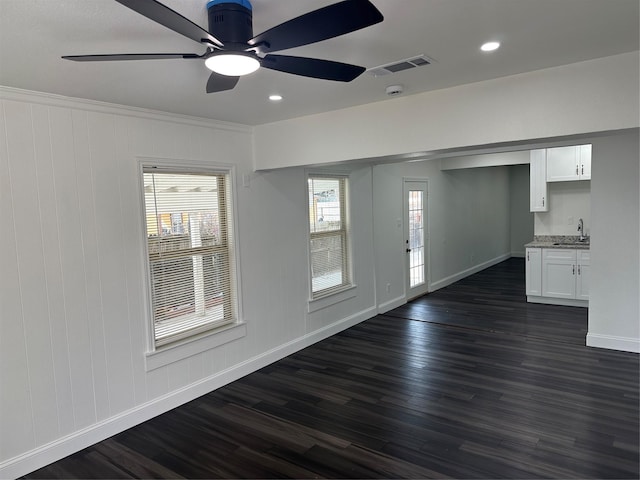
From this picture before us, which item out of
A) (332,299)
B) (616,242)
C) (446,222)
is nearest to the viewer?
(616,242)

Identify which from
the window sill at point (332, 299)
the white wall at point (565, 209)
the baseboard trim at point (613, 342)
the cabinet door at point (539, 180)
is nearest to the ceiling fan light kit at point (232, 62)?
the window sill at point (332, 299)

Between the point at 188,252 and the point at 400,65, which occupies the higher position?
the point at 400,65

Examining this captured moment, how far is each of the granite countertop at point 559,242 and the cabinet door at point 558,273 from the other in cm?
8

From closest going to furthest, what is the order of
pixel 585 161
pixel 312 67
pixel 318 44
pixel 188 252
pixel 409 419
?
pixel 312 67
pixel 318 44
pixel 409 419
pixel 188 252
pixel 585 161

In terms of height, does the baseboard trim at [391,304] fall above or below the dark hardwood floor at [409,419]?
above

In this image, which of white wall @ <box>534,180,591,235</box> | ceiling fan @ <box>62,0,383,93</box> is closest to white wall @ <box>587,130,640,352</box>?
white wall @ <box>534,180,591,235</box>

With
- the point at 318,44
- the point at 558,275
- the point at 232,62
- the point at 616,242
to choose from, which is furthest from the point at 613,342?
the point at 232,62

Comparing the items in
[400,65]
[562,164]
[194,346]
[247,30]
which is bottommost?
[194,346]

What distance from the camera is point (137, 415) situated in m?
3.44

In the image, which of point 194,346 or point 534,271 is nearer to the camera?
point 194,346

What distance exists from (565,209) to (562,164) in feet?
2.43

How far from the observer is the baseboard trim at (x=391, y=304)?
6.36 meters

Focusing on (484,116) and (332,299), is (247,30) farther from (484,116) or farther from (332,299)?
(332,299)

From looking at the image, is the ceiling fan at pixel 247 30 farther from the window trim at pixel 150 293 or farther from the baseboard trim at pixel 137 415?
the baseboard trim at pixel 137 415
